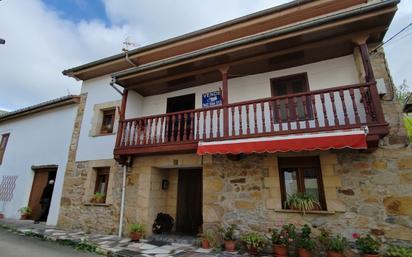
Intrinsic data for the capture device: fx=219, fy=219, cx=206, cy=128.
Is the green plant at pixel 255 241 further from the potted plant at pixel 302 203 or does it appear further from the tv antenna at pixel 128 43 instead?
the tv antenna at pixel 128 43

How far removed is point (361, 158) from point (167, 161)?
551 cm

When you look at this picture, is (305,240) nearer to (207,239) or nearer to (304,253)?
(304,253)

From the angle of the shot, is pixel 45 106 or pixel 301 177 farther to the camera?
pixel 45 106

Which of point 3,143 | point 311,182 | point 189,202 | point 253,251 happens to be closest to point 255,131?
point 311,182

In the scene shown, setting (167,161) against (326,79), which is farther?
(167,161)

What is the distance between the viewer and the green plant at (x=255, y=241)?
5.24 m

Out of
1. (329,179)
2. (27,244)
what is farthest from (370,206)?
(27,244)

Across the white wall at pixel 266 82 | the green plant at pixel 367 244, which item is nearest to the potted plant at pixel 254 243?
the green plant at pixel 367 244

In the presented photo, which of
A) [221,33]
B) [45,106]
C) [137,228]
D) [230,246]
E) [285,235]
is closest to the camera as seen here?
[285,235]

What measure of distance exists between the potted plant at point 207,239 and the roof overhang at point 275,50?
4.76m

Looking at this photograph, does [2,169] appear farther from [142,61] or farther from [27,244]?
[142,61]

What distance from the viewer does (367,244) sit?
4508 millimetres

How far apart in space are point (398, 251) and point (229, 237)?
351cm

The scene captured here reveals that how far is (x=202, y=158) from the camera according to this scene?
6840mm
